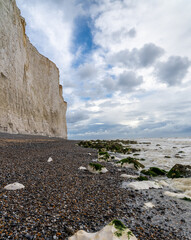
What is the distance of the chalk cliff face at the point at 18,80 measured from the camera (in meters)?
24.1

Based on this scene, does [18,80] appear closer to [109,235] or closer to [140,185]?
[140,185]

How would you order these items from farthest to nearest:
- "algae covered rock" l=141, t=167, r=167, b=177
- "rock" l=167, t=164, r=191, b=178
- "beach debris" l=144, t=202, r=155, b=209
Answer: "algae covered rock" l=141, t=167, r=167, b=177, "rock" l=167, t=164, r=191, b=178, "beach debris" l=144, t=202, r=155, b=209

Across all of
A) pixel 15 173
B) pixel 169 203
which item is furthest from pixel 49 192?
pixel 169 203

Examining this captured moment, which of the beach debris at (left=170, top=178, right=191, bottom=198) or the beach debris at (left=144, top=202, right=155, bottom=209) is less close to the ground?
the beach debris at (left=144, top=202, right=155, bottom=209)

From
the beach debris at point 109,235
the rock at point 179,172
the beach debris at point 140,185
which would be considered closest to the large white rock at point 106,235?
the beach debris at point 109,235

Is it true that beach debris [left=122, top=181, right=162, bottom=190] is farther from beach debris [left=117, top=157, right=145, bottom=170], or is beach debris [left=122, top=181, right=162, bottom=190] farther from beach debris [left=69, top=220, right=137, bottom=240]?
beach debris [left=117, top=157, right=145, bottom=170]

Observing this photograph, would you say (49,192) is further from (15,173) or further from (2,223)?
(15,173)

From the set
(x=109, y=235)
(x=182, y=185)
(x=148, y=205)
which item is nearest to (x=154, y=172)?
(x=182, y=185)

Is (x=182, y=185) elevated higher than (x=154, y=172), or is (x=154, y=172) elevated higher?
(x=154, y=172)

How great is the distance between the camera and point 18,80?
28234 mm

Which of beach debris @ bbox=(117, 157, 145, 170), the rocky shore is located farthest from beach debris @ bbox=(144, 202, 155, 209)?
beach debris @ bbox=(117, 157, 145, 170)

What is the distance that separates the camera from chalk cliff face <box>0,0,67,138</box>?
2406cm

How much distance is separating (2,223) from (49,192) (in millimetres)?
1637

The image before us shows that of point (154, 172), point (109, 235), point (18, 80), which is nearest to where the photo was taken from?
point (109, 235)
